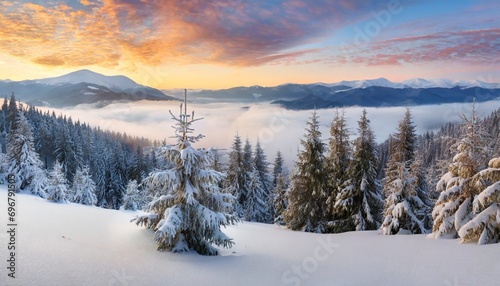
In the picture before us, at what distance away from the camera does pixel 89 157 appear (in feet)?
325

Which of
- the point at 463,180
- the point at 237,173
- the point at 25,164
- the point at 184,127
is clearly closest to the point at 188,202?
the point at 184,127

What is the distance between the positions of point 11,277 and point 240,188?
37782mm

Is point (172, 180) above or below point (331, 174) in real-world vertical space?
above

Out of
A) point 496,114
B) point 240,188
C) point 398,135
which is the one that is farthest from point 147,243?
point 496,114

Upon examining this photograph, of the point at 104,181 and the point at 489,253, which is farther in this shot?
the point at 104,181

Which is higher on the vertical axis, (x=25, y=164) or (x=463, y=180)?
(x=463, y=180)

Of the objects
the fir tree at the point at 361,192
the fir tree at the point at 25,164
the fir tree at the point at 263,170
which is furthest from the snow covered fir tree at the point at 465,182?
the fir tree at the point at 25,164

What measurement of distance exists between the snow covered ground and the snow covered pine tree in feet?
2.27

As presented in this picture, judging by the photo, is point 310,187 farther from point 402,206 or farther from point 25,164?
point 25,164

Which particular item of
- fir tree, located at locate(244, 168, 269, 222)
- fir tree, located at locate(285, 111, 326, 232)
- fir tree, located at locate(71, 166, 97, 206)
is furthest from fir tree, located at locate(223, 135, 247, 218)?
fir tree, located at locate(71, 166, 97, 206)

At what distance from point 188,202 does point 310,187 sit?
53.5 ft

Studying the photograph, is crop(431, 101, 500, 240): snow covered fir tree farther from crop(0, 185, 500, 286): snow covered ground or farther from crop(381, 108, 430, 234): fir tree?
crop(381, 108, 430, 234): fir tree

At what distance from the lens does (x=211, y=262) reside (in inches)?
420

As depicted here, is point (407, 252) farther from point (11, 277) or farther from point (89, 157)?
point (89, 157)
